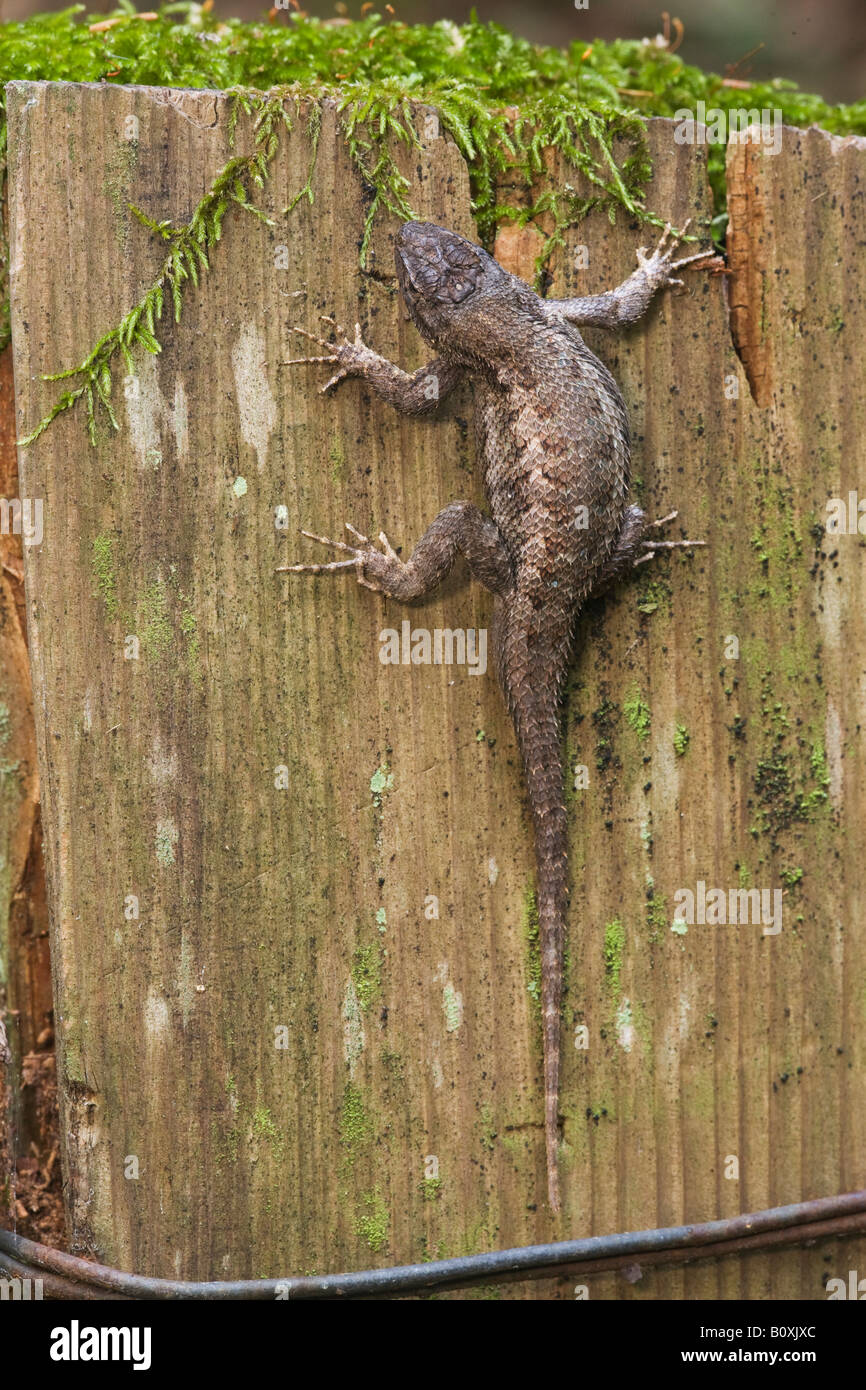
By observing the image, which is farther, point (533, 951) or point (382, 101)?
point (533, 951)

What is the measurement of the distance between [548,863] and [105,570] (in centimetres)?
138

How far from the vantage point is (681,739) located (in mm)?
3084

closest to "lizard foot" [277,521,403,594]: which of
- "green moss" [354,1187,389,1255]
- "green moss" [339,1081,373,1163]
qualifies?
"green moss" [339,1081,373,1163]

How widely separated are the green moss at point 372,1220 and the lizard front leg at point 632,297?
2392 mm

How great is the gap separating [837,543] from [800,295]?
0.70m

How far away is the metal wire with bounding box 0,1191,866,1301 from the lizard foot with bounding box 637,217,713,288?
99.9 inches

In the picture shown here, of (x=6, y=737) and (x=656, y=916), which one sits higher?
(x=6, y=737)

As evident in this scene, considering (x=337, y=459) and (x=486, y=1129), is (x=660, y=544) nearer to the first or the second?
(x=337, y=459)

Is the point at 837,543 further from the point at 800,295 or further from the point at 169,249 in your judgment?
the point at 169,249

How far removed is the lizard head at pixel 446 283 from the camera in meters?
2.90

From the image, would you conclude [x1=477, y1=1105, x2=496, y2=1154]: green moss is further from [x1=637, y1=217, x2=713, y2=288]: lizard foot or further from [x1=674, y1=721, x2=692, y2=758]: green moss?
[x1=637, y1=217, x2=713, y2=288]: lizard foot

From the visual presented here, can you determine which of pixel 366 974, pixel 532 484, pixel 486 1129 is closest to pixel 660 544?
pixel 532 484

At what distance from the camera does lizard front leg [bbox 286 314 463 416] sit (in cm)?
288
